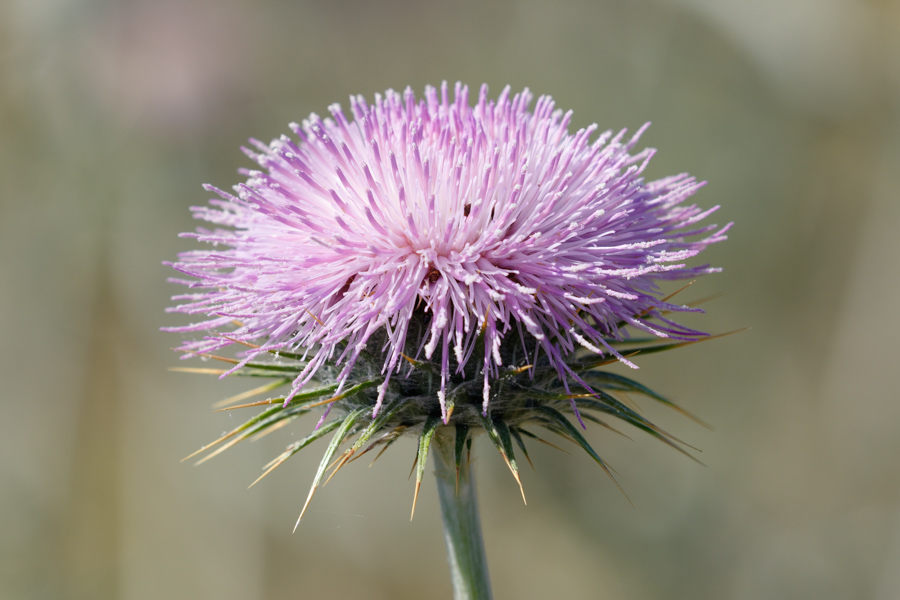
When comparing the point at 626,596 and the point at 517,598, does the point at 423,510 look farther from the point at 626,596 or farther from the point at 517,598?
the point at 626,596

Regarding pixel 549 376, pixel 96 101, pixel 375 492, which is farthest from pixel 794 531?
A: pixel 96 101

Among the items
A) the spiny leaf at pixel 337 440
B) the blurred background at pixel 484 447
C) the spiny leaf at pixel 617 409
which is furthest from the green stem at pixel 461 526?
the blurred background at pixel 484 447

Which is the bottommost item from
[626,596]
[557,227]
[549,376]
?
[626,596]

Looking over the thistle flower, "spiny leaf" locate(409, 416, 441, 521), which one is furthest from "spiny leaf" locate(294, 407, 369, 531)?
"spiny leaf" locate(409, 416, 441, 521)

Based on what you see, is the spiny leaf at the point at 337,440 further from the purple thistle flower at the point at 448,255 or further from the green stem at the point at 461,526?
the green stem at the point at 461,526

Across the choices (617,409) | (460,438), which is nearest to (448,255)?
(460,438)
